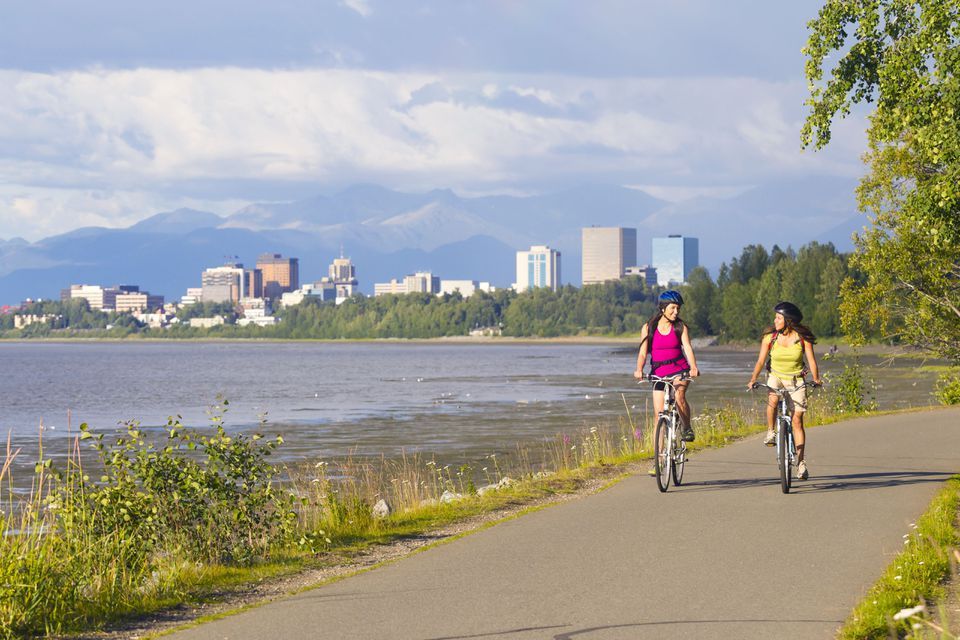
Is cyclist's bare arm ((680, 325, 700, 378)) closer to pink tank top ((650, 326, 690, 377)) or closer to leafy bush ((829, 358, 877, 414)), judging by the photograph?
pink tank top ((650, 326, 690, 377))

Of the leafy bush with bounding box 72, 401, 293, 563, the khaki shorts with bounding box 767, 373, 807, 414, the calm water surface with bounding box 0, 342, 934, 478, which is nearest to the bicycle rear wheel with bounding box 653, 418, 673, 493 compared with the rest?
the khaki shorts with bounding box 767, 373, 807, 414

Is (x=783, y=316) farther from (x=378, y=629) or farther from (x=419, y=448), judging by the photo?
(x=419, y=448)

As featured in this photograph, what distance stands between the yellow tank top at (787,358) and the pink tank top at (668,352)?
109 cm

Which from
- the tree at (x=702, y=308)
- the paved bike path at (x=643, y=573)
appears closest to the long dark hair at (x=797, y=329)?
the paved bike path at (x=643, y=573)

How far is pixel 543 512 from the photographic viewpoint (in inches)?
514

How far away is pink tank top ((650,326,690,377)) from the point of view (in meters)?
14.5

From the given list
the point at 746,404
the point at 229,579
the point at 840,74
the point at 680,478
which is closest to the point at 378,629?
the point at 229,579

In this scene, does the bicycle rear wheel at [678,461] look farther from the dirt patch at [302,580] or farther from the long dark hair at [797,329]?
the long dark hair at [797,329]

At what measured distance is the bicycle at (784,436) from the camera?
13867mm

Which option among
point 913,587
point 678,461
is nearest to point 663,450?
point 678,461

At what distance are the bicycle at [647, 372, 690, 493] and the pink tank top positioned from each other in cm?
8

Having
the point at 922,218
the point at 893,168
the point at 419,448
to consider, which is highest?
the point at 893,168

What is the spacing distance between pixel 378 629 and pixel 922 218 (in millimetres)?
10793

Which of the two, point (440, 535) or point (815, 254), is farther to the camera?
point (815, 254)
